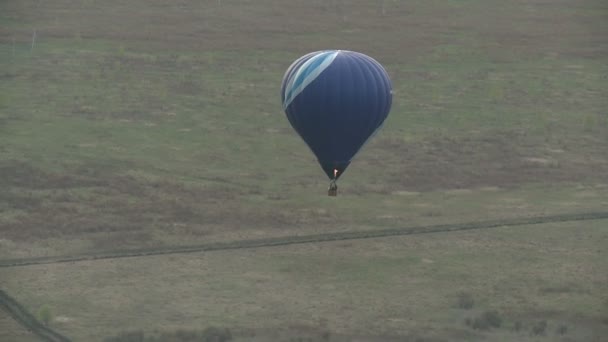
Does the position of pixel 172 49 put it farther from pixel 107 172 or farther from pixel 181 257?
pixel 181 257

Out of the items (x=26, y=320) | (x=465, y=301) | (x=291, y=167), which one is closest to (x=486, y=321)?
(x=465, y=301)

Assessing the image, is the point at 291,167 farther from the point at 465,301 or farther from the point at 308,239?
the point at 465,301

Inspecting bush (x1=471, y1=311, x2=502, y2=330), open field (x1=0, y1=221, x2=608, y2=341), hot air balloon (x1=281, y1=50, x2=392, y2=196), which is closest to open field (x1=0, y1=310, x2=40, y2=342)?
open field (x1=0, y1=221, x2=608, y2=341)

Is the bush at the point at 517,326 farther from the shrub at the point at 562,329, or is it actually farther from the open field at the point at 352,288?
the shrub at the point at 562,329

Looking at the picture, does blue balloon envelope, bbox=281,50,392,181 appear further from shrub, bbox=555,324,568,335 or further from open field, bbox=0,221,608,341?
shrub, bbox=555,324,568,335

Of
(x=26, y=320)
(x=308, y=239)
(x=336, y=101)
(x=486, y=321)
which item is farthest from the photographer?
(x=308, y=239)
